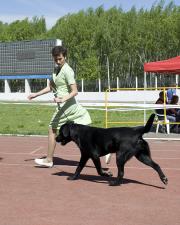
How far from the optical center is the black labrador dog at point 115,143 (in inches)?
272

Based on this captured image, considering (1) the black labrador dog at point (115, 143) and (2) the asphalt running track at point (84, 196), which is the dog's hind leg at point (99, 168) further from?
(2) the asphalt running track at point (84, 196)

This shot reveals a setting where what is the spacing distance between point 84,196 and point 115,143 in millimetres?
1023

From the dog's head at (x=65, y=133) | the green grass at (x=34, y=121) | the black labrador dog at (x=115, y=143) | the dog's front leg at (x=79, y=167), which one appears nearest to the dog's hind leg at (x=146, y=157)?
the black labrador dog at (x=115, y=143)

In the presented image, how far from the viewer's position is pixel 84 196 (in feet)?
20.8

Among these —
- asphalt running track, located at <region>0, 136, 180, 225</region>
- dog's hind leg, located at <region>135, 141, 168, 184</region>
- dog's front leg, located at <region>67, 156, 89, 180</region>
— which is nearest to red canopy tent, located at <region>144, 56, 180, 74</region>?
asphalt running track, located at <region>0, 136, 180, 225</region>

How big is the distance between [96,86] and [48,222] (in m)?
65.6

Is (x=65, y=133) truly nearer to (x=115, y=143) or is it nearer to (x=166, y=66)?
(x=115, y=143)

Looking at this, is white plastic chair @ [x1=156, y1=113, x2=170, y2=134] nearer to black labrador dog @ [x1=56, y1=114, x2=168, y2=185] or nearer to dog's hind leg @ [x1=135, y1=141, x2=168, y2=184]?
black labrador dog @ [x1=56, y1=114, x2=168, y2=185]

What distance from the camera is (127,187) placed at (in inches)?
274

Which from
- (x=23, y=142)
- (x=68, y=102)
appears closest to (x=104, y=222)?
(x=68, y=102)

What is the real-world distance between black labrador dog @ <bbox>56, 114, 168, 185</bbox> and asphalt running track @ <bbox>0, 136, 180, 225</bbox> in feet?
1.03

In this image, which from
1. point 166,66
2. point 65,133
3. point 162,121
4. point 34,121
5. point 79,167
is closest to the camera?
point 79,167

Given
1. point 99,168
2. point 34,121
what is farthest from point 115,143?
point 34,121

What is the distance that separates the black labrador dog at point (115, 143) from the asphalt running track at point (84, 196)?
31cm
